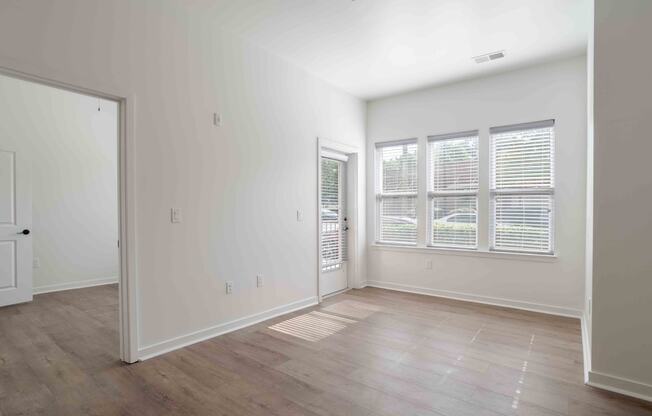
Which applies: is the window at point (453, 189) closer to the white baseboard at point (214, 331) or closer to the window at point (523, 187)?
the window at point (523, 187)

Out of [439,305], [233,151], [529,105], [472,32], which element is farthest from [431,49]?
[439,305]

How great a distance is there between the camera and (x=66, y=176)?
5414mm

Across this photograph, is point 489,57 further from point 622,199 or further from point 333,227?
point 333,227

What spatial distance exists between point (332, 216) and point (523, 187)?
2550mm

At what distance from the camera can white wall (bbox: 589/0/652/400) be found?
7.41 ft

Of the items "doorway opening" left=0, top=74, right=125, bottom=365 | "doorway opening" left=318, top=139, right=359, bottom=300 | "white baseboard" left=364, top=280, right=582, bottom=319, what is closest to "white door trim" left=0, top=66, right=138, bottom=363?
"doorway opening" left=0, top=74, right=125, bottom=365

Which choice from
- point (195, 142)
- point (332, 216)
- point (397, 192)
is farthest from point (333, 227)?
point (195, 142)

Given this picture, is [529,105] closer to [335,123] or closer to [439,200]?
[439,200]

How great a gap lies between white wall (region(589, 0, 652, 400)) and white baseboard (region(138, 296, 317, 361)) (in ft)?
9.56

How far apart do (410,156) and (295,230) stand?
7.01ft

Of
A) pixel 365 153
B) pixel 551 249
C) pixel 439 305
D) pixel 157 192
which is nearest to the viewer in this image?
pixel 157 192

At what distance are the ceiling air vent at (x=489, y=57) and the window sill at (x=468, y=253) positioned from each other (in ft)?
7.71

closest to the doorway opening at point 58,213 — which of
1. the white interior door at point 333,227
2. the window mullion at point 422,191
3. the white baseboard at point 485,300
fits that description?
the white interior door at point 333,227

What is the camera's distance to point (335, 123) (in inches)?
193
